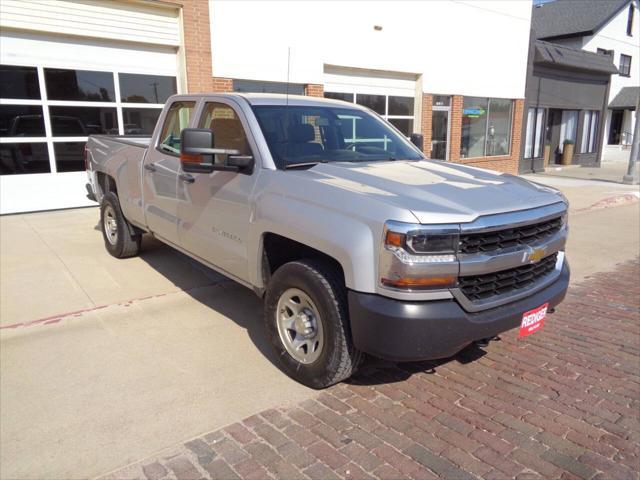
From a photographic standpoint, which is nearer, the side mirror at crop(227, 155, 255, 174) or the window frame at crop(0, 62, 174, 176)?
the side mirror at crop(227, 155, 255, 174)

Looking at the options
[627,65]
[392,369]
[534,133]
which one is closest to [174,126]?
[392,369]

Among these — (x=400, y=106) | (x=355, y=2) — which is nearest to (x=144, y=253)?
(x=355, y=2)

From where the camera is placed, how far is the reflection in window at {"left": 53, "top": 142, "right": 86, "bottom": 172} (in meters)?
9.75

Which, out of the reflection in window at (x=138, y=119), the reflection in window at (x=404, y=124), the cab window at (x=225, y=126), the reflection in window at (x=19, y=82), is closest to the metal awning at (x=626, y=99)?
the reflection in window at (x=404, y=124)

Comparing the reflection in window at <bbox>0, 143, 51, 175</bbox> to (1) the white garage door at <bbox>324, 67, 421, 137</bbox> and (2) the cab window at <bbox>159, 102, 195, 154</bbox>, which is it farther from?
(1) the white garage door at <bbox>324, 67, 421, 137</bbox>

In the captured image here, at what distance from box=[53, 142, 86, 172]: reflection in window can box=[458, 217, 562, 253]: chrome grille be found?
359 inches

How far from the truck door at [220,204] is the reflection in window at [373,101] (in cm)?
1013

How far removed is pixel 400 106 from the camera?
597 inches

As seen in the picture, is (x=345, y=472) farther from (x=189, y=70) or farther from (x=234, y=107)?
(x=189, y=70)

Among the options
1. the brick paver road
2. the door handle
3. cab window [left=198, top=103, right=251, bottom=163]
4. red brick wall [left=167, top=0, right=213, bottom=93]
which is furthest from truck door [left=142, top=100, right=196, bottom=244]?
red brick wall [left=167, top=0, right=213, bottom=93]

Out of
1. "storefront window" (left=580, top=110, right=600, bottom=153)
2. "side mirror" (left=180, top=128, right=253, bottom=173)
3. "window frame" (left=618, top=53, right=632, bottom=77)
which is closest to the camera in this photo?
"side mirror" (left=180, top=128, right=253, bottom=173)

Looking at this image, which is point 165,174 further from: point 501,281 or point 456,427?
point 456,427

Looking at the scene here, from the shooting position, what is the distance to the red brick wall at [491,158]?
1645cm

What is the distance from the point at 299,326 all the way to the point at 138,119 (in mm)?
8493
